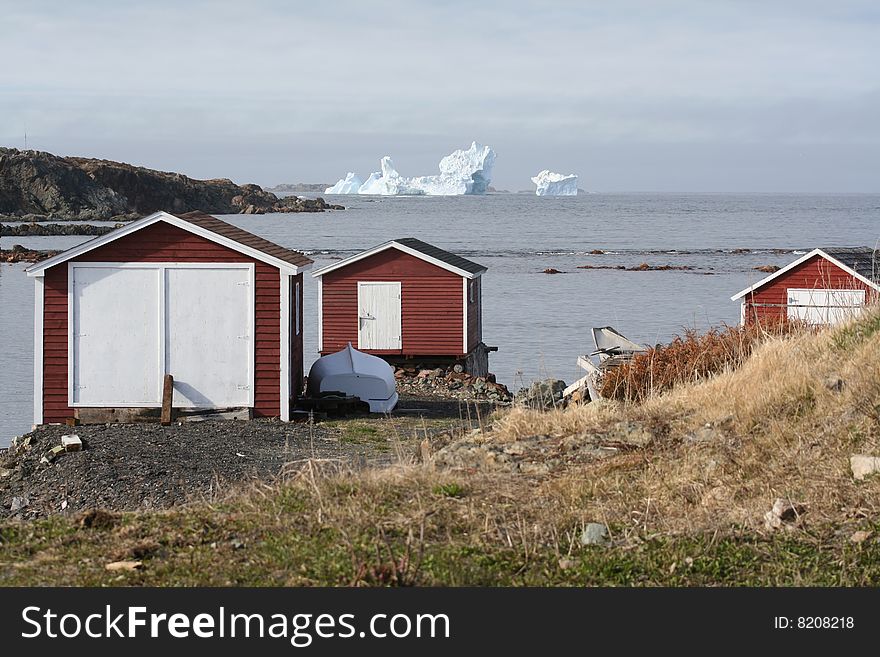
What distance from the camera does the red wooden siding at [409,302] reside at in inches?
1058

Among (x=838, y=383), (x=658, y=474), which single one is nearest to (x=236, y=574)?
(x=658, y=474)

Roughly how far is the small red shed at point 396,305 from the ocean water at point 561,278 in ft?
7.63

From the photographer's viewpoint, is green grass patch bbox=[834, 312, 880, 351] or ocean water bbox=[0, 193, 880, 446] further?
ocean water bbox=[0, 193, 880, 446]

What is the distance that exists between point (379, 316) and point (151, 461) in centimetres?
1304

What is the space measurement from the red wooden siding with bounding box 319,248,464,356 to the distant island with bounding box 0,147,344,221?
10234cm

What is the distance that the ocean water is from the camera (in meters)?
33.5

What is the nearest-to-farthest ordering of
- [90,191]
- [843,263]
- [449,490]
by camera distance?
1. [449,490]
2. [843,263]
3. [90,191]

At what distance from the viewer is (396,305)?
26859mm

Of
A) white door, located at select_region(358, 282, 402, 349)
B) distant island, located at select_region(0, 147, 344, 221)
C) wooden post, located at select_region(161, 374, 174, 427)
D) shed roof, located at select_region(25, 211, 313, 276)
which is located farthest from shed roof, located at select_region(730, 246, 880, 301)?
distant island, located at select_region(0, 147, 344, 221)

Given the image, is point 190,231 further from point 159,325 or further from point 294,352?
point 294,352

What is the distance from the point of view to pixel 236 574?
636cm

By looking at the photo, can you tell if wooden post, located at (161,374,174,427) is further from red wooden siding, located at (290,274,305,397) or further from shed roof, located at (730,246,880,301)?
shed roof, located at (730,246,880,301)

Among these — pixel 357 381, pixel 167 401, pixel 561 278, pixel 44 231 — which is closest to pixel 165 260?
pixel 167 401

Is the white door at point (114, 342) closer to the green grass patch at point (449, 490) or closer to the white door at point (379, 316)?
the white door at point (379, 316)
